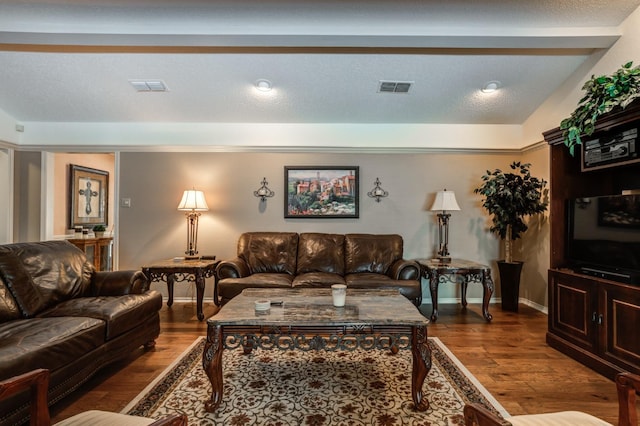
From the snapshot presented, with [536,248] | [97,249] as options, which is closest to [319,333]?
[536,248]

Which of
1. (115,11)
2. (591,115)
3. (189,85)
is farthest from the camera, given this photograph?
(189,85)

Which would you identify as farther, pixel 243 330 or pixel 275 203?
pixel 275 203

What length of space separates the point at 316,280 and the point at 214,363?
1779 mm

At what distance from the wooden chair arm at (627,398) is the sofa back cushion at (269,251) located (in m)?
3.29

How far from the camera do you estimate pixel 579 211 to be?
110 inches

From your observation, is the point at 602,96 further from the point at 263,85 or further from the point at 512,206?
the point at 263,85

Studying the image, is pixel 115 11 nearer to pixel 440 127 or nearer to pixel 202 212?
pixel 202 212

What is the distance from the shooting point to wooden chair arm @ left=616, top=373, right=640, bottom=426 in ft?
3.85

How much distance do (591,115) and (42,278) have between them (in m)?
4.37

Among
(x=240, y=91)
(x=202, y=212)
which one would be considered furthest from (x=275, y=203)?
(x=240, y=91)

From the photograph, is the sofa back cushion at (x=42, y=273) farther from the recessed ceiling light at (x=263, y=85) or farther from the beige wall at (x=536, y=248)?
the beige wall at (x=536, y=248)

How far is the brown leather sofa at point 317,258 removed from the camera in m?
3.73

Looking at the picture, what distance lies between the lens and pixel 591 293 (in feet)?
8.33

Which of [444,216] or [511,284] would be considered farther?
[444,216]
